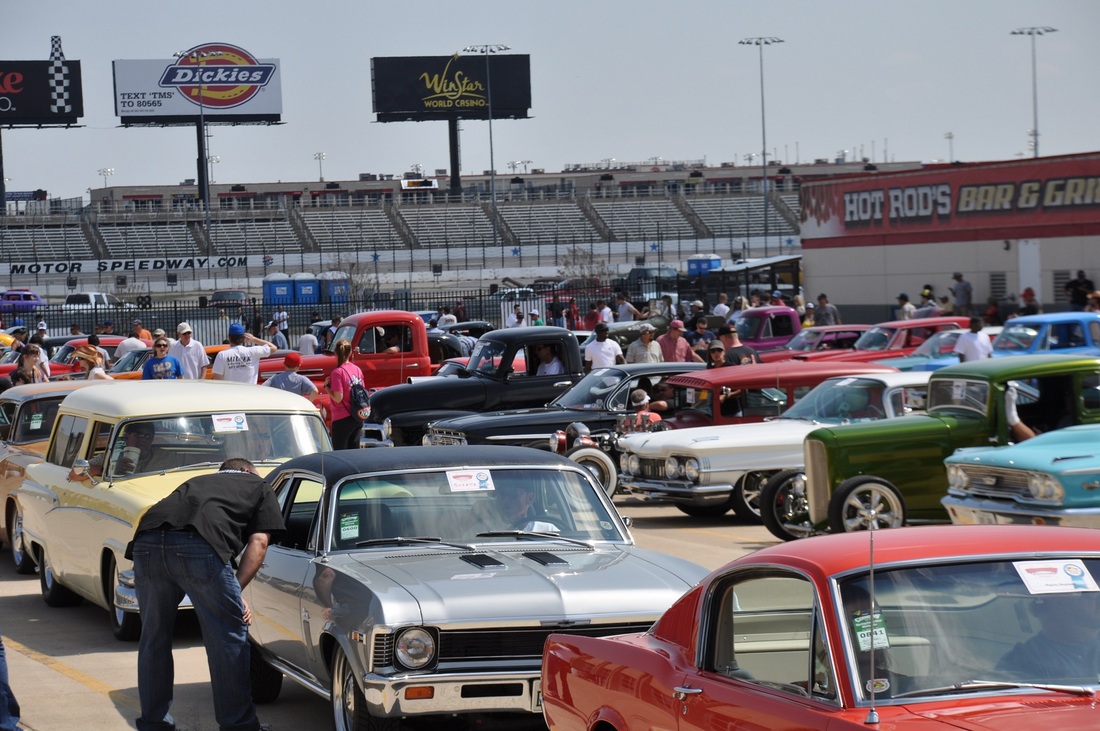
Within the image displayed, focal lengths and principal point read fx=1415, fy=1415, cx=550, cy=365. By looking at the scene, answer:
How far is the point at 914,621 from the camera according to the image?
4109 millimetres

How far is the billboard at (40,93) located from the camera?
3410 inches

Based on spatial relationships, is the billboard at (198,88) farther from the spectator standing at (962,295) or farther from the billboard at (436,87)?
the spectator standing at (962,295)

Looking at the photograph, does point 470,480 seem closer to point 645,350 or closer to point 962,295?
point 645,350

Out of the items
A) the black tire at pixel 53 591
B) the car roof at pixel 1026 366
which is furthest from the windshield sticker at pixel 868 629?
the car roof at pixel 1026 366

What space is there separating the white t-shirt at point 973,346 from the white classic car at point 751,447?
5.90m

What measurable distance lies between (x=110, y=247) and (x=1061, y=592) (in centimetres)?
8564

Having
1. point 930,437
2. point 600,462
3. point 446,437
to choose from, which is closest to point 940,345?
point 600,462

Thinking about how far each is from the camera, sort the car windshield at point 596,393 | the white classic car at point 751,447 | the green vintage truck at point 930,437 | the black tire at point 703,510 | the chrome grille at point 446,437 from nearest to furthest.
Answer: the green vintage truck at point 930,437, the white classic car at point 751,447, the black tire at point 703,510, the chrome grille at point 446,437, the car windshield at point 596,393

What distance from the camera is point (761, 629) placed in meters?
4.83

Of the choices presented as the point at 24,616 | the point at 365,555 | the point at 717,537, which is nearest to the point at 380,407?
the point at 717,537

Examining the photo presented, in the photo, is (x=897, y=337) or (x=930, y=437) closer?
(x=930, y=437)

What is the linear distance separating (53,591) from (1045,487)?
781cm

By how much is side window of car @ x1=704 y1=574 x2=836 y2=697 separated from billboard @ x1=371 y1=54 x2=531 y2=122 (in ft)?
293

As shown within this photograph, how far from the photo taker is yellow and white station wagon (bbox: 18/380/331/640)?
32.5 ft
